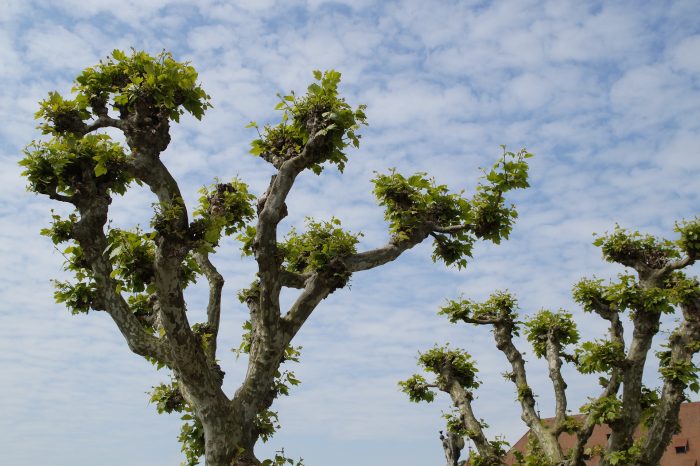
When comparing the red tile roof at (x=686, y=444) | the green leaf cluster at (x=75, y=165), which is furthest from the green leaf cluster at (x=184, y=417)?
the red tile roof at (x=686, y=444)

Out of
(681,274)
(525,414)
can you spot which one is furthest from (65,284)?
(681,274)

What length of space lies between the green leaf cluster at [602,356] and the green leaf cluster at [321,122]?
8.01m

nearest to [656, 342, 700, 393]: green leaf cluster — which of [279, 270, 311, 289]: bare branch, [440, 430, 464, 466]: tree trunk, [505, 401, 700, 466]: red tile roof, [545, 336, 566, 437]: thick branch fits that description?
[545, 336, 566, 437]: thick branch

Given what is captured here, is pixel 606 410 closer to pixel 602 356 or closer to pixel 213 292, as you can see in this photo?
pixel 602 356

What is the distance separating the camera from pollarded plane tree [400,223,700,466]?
47.0ft

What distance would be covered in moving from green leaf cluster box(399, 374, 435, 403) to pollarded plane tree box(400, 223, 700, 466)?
0.03 metres

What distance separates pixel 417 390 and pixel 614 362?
5.08m

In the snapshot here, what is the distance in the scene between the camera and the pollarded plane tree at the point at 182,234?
28.4 feet

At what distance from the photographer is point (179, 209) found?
870 centimetres

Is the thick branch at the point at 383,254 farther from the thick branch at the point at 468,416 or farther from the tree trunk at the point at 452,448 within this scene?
the thick branch at the point at 468,416

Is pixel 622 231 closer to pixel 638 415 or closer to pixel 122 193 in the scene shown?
pixel 638 415

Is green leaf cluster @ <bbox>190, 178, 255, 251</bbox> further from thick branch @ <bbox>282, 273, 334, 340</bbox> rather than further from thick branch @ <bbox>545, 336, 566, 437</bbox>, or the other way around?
thick branch @ <bbox>545, 336, 566, 437</bbox>

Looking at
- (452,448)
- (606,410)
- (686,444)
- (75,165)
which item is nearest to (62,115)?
(75,165)

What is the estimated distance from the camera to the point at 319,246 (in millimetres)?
10523
